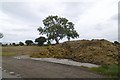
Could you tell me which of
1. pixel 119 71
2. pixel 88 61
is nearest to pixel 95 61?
pixel 88 61

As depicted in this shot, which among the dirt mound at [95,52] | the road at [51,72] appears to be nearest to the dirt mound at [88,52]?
the dirt mound at [95,52]

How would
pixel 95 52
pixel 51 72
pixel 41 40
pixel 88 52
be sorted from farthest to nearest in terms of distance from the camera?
pixel 41 40 < pixel 88 52 < pixel 95 52 < pixel 51 72

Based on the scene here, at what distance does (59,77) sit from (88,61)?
10.2 metres

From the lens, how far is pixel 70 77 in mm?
15070

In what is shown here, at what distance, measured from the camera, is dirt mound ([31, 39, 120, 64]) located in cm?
2458

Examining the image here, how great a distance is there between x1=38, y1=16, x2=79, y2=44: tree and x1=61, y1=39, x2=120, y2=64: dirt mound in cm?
4346

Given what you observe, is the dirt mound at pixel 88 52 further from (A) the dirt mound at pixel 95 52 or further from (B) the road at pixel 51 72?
(B) the road at pixel 51 72

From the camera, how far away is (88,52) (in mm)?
26875

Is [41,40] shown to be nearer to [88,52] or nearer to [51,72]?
[88,52]

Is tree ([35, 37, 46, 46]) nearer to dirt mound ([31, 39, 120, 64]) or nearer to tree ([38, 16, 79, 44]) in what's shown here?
tree ([38, 16, 79, 44])

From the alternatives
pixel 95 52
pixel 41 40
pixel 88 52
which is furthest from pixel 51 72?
pixel 41 40

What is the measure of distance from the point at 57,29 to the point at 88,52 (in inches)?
1939

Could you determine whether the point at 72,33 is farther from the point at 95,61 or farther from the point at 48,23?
the point at 95,61

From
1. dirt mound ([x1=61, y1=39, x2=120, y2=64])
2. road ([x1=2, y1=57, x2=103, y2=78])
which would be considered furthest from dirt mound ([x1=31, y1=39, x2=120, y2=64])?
road ([x1=2, y1=57, x2=103, y2=78])
